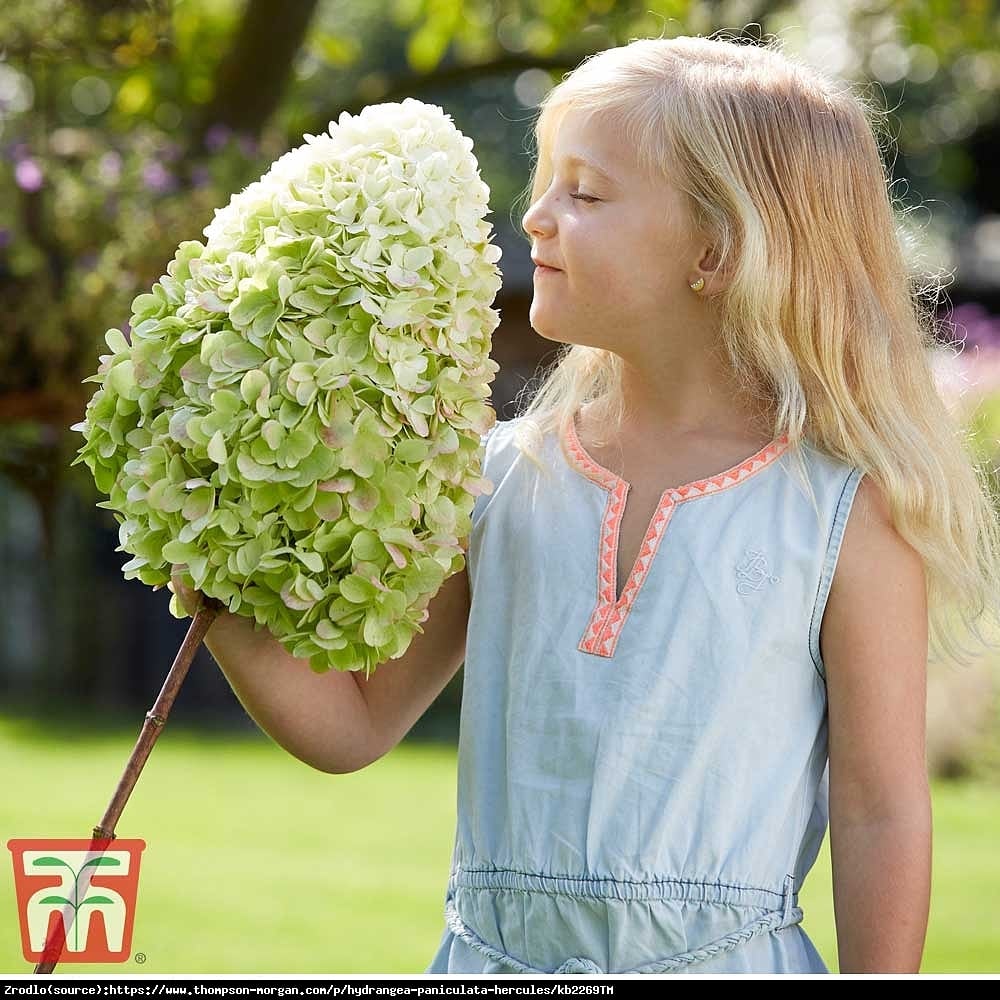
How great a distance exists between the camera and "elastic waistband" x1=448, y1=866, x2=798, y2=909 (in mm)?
1683

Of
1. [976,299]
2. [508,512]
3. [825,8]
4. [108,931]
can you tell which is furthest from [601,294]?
[976,299]

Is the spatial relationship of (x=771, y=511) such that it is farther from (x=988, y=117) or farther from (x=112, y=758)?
(x=988, y=117)

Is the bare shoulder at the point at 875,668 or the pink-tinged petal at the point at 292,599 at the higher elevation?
the pink-tinged petal at the point at 292,599

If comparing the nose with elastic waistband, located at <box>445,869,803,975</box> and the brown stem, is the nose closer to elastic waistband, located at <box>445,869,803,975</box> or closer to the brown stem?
the brown stem

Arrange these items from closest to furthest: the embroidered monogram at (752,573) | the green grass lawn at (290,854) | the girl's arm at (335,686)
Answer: the girl's arm at (335,686), the embroidered monogram at (752,573), the green grass lawn at (290,854)

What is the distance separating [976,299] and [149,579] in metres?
14.5

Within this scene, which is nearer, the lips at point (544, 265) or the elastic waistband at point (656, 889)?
the elastic waistband at point (656, 889)

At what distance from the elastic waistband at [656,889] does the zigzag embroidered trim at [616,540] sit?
0.27 m

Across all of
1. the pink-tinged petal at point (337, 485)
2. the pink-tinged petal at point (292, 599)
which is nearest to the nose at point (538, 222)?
the pink-tinged petal at point (337, 485)

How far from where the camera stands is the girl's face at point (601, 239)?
69.3 inches

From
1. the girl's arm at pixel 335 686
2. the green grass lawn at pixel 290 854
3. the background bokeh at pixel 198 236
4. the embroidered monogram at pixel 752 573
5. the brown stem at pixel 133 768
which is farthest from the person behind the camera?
the background bokeh at pixel 198 236

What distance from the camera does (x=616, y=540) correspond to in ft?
5.98

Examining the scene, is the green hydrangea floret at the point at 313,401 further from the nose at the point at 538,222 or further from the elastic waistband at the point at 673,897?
the elastic waistband at the point at 673,897

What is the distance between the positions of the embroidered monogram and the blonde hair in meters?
0.15
